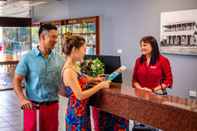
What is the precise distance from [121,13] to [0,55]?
4.30 metres

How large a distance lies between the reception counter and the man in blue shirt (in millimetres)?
485

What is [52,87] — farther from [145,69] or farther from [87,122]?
[145,69]

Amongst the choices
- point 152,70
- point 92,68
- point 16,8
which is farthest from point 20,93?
point 16,8

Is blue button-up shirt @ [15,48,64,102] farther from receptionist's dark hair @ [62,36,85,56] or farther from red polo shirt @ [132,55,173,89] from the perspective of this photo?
red polo shirt @ [132,55,173,89]

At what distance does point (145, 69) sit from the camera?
3.28 metres

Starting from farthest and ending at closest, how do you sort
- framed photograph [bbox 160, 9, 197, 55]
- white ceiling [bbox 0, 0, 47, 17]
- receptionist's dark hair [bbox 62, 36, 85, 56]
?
white ceiling [bbox 0, 0, 47, 17], framed photograph [bbox 160, 9, 197, 55], receptionist's dark hair [bbox 62, 36, 85, 56]

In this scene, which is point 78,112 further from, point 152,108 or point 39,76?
point 152,108

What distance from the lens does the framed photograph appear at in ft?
16.4

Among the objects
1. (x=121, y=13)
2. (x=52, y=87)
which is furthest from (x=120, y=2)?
(x=52, y=87)

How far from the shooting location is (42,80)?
2.66 meters

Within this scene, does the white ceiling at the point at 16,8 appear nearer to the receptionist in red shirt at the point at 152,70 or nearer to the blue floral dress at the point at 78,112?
the receptionist in red shirt at the point at 152,70

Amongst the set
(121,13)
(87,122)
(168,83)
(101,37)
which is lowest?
(87,122)

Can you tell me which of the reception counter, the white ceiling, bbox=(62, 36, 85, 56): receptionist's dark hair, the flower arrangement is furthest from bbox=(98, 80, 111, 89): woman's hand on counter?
the white ceiling

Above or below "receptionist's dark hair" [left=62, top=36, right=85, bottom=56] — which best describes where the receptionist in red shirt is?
below
